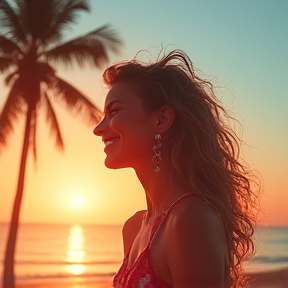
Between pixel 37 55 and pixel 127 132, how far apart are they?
41.9 ft

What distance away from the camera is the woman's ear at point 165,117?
178cm

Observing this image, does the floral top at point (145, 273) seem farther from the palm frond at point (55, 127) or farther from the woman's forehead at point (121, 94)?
the palm frond at point (55, 127)

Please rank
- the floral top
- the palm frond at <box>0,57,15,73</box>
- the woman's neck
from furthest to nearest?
Answer: the palm frond at <box>0,57,15,73</box>, the woman's neck, the floral top

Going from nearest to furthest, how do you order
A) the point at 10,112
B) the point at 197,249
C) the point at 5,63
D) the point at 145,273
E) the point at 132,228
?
the point at 197,249 → the point at 145,273 → the point at 132,228 → the point at 10,112 → the point at 5,63

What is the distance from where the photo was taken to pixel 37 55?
14.0 meters

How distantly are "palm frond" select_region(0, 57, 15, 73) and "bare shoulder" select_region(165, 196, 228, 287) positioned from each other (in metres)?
12.8

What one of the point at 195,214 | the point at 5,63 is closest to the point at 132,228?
the point at 195,214

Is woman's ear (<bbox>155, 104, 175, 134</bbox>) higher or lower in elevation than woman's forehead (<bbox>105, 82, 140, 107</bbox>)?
lower

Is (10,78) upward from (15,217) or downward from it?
upward

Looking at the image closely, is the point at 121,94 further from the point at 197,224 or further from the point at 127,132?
the point at 197,224

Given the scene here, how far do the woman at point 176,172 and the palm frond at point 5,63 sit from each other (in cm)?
1224

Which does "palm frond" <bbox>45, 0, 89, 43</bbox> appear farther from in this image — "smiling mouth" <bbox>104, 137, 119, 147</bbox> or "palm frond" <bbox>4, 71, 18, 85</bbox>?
"smiling mouth" <bbox>104, 137, 119, 147</bbox>

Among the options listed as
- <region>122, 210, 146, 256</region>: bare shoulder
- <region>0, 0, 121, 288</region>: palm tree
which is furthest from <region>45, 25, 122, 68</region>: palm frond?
<region>122, 210, 146, 256</region>: bare shoulder

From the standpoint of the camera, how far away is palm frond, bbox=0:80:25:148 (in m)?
12.0
